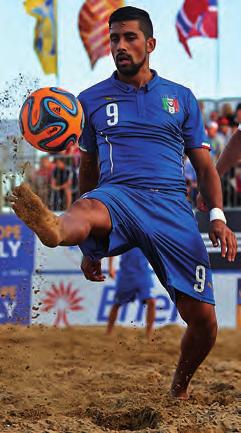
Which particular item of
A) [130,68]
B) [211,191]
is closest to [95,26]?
[130,68]

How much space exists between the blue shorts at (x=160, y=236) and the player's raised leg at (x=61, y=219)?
0.09m

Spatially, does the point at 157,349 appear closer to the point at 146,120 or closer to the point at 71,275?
the point at 71,275

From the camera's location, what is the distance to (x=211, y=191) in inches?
197

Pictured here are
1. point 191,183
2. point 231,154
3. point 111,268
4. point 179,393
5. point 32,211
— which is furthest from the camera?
point 191,183

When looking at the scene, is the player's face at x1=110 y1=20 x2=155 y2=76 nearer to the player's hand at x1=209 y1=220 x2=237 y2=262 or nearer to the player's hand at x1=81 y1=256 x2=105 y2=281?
the player's hand at x1=209 y1=220 x2=237 y2=262

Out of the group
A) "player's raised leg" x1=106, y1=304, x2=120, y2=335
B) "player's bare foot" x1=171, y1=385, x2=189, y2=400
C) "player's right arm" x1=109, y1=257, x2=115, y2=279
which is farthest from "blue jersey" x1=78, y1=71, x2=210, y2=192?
"player's right arm" x1=109, y1=257, x2=115, y2=279

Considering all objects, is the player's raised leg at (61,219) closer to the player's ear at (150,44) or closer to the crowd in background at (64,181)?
the player's ear at (150,44)

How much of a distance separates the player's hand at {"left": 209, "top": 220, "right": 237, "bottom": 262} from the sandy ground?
89 cm

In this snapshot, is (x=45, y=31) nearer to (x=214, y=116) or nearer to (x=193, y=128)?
(x=214, y=116)

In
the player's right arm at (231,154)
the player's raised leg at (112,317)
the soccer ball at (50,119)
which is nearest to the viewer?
the soccer ball at (50,119)

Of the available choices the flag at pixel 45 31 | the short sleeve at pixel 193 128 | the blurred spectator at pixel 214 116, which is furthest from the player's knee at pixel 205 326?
the flag at pixel 45 31

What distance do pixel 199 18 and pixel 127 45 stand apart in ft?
40.8

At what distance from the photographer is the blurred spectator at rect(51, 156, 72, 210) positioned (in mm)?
11531

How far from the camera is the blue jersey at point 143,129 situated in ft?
15.8
